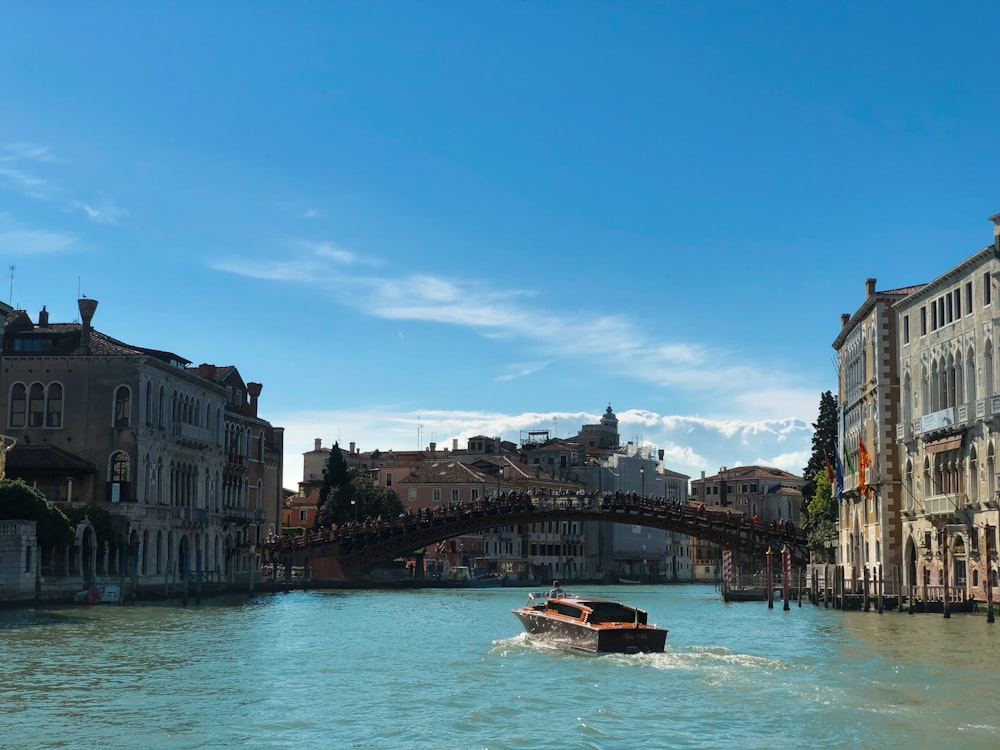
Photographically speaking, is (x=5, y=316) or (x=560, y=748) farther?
(x=5, y=316)

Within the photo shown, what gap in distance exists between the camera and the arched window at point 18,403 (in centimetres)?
4750

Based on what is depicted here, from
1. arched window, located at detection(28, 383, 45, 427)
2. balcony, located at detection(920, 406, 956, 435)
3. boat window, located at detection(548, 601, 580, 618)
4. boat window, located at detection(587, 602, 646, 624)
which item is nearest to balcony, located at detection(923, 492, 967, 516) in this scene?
balcony, located at detection(920, 406, 956, 435)

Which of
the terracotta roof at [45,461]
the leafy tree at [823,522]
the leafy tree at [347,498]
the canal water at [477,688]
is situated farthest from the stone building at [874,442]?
the leafy tree at [347,498]

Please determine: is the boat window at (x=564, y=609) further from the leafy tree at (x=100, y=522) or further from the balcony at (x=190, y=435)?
the balcony at (x=190, y=435)

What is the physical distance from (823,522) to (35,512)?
104ft

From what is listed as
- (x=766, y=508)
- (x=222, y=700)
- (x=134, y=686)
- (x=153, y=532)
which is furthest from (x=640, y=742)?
(x=766, y=508)

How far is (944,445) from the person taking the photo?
39.5 metres

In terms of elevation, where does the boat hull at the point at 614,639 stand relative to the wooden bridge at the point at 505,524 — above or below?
below

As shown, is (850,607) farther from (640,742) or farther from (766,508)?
(766,508)

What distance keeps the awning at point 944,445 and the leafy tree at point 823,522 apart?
43.4 feet

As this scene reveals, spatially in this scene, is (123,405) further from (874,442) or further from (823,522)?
(823,522)

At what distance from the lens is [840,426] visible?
53531 mm

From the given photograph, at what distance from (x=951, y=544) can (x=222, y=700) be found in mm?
26156

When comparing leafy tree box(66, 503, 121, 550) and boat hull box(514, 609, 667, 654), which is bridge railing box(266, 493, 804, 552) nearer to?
leafy tree box(66, 503, 121, 550)
